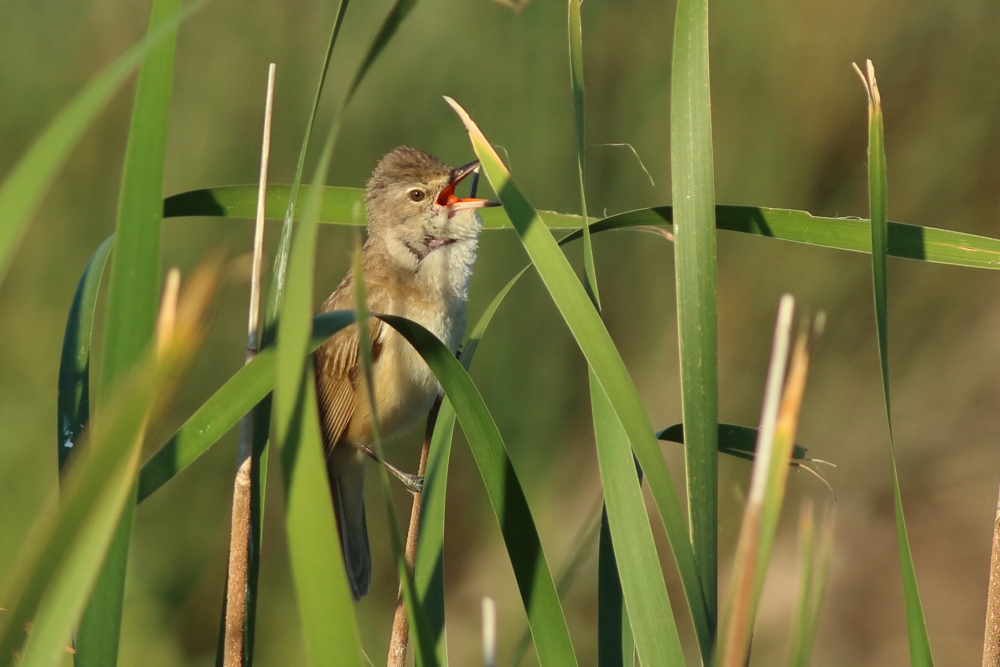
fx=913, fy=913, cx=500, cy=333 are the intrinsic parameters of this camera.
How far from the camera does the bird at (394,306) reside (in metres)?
2.76

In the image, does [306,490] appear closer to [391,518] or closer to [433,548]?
[391,518]

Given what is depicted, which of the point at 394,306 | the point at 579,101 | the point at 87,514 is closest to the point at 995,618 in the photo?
the point at 579,101

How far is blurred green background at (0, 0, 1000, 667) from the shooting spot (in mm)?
3385

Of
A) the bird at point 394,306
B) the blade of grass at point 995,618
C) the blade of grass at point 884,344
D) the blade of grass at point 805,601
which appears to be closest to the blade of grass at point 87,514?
the blade of grass at point 805,601

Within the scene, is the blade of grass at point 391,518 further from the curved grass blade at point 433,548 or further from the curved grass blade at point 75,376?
the curved grass blade at point 75,376

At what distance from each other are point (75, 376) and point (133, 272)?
354 millimetres

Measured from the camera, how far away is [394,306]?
Result: 2.75 meters

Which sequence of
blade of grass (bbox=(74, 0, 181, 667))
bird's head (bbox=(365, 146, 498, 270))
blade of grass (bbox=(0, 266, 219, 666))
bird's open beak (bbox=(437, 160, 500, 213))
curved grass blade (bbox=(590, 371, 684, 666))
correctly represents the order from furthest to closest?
bird's head (bbox=(365, 146, 498, 270))
bird's open beak (bbox=(437, 160, 500, 213))
curved grass blade (bbox=(590, 371, 684, 666))
blade of grass (bbox=(74, 0, 181, 667))
blade of grass (bbox=(0, 266, 219, 666))

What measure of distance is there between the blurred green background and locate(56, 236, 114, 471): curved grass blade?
194 centimetres

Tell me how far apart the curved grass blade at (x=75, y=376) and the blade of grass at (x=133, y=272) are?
11.3 inches

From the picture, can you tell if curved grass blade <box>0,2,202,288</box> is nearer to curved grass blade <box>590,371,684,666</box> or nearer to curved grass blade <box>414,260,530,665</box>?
curved grass blade <box>414,260,530,665</box>

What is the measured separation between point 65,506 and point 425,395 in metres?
2.08

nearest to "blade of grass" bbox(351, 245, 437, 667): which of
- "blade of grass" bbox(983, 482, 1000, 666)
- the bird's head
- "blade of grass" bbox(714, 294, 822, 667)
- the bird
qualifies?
"blade of grass" bbox(714, 294, 822, 667)

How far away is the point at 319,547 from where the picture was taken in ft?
2.69
